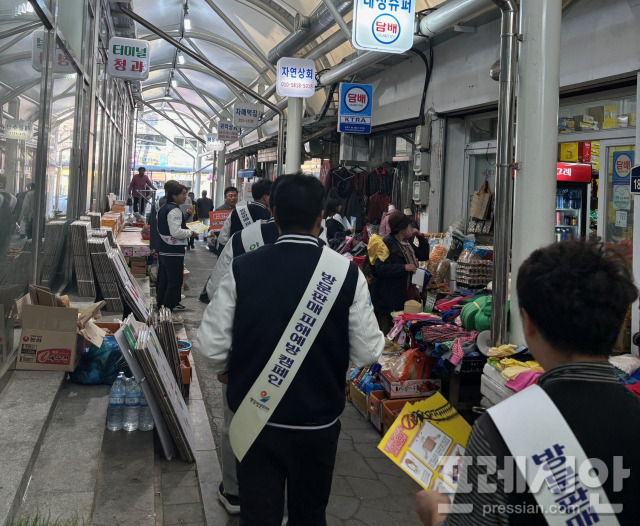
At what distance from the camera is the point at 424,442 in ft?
12.6

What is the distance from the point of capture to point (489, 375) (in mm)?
4098

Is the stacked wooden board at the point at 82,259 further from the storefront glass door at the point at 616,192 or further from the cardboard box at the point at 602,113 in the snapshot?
the cardboard box at the point at 602,113

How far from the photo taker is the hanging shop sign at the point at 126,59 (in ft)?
38.6

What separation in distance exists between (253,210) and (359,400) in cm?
223

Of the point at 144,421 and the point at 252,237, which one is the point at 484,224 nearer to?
the point at 252,237

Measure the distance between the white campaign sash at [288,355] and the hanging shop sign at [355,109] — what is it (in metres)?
9.95

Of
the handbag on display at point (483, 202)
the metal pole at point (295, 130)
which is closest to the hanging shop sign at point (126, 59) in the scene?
the metal pole at point (295, 130)

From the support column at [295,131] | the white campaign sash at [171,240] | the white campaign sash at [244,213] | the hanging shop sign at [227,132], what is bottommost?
the white campaign sash at [171,240]

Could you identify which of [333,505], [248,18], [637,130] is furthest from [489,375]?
[248,18]

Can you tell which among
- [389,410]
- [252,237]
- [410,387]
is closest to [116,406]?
[252,237]

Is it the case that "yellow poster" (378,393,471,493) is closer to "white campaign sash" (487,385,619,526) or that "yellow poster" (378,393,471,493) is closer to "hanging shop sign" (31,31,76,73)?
"white campaign sash" (487,385,619,526)

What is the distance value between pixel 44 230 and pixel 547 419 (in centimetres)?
553

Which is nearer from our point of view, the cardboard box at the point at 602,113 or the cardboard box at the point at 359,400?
the cardboard box at the point at 359,400

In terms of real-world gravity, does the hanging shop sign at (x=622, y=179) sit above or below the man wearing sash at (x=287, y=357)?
above
